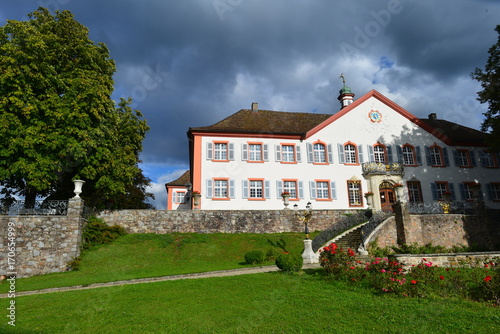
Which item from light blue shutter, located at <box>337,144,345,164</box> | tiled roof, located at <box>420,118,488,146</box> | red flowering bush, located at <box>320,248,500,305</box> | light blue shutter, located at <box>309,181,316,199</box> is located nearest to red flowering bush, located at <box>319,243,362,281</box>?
red flowering bush, located at <box>320,248,500,305</box>

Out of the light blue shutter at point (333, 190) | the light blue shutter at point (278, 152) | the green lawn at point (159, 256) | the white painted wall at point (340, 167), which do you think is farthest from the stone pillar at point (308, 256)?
the light blue shutter at point (278, 152)

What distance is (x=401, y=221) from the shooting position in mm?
18750

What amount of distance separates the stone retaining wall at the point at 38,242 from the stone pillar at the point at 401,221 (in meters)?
16.9

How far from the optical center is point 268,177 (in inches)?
1000

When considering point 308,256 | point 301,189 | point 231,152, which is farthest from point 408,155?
point 308,256

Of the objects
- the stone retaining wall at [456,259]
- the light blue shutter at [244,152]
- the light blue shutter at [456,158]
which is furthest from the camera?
the light blue shutter at [456,158]

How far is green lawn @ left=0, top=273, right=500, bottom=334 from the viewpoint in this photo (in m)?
6.41

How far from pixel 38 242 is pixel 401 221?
18.6 m

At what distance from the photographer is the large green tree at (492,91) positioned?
22.2 metres

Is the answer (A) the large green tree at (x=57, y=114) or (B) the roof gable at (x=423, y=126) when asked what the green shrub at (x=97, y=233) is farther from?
(B) the roof gable at (x=423, y=126)

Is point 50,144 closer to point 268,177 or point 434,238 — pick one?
point 268,177

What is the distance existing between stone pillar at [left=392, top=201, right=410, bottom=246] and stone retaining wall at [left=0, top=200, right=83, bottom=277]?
1690 centimetres

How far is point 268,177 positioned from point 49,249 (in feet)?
48.9

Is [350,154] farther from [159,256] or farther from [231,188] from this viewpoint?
[159,256]
